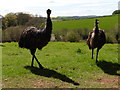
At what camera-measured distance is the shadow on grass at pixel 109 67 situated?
11773mm

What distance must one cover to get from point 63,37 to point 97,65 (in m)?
22.9

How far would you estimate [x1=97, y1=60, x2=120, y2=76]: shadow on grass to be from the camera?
1177 cm

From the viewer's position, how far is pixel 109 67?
12836 millimetres

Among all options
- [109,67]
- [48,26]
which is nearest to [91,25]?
[109,67]

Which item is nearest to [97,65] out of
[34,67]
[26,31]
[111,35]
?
[34,67]

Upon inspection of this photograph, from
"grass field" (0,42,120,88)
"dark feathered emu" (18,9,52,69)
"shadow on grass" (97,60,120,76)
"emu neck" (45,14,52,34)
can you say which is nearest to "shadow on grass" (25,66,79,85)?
"grass field" (0,42,120,88)

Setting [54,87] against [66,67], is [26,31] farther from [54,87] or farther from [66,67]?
[54,87]

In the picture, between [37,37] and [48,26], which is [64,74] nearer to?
[37,37]

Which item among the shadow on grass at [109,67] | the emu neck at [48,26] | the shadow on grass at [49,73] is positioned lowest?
the shadow on grass at [109,67]

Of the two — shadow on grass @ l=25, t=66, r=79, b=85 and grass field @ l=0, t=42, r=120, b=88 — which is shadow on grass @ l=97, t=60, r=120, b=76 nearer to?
grass field @ l=0, t=42, r=120, b=88

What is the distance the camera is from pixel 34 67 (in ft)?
40.3

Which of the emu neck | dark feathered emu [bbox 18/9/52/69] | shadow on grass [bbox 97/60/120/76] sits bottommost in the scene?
shadow on grass [bbox 97/60/120/76]

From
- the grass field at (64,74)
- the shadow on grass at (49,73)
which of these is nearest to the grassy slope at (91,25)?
the grass field at (64,74)

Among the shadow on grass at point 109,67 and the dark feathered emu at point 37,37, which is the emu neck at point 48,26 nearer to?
the dark feathered emu at point 37,37
